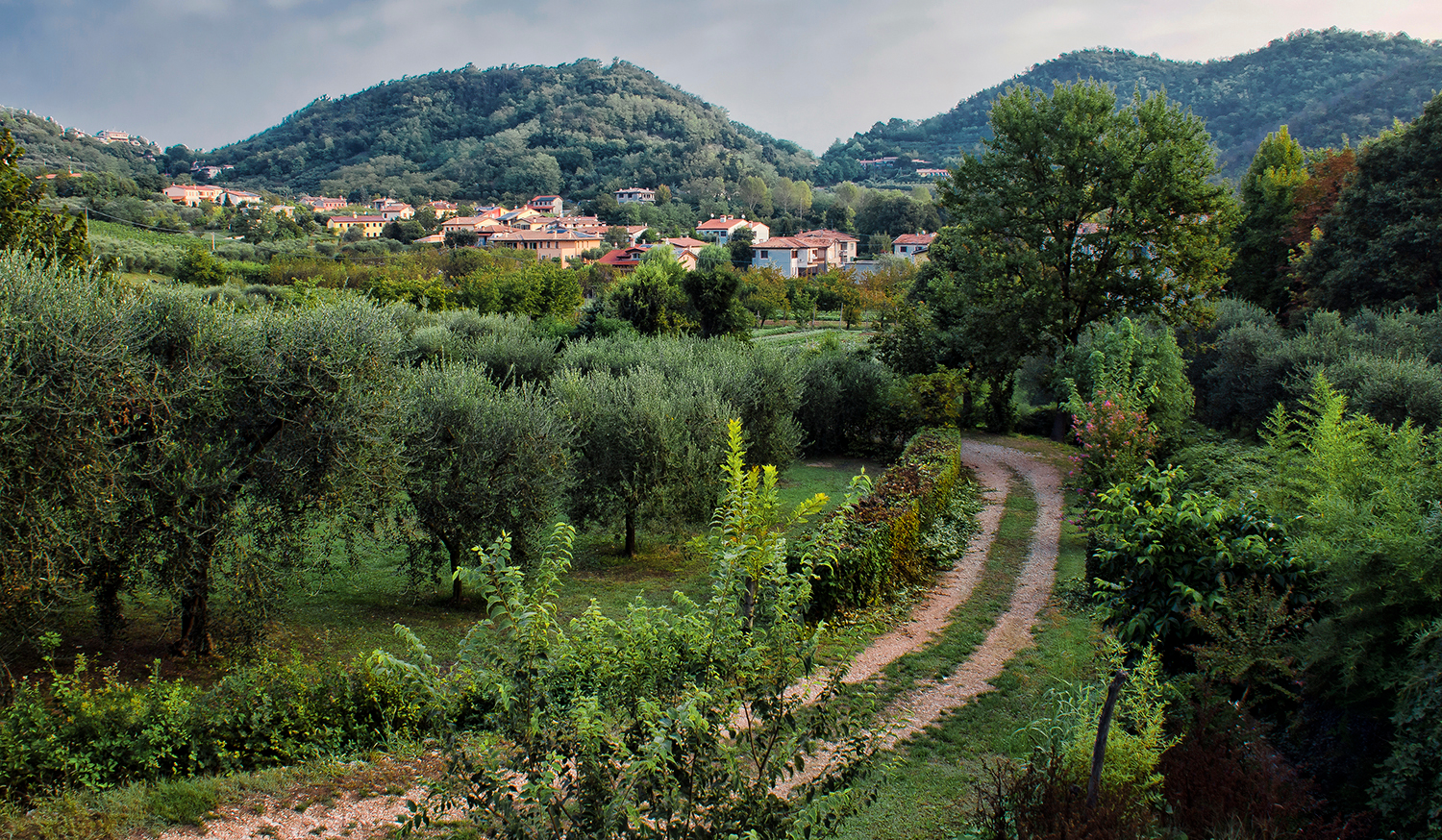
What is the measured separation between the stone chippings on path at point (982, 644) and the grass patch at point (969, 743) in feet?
0.61

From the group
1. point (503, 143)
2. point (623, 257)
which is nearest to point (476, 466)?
point (623, 257)

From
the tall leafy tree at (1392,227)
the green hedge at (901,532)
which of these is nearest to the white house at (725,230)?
the tall leafy tree at (1392,227)

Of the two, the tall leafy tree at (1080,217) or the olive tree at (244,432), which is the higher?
the tall leafy tree at (1080,217)

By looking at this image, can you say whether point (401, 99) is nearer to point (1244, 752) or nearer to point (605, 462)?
point (605, 462)

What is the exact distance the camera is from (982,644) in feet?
35.3

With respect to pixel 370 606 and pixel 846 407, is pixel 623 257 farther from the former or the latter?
pixel 370 606

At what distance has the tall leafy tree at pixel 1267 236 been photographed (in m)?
32.0

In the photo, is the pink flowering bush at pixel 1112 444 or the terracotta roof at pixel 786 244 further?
the terracotta roof at pixel 786 244

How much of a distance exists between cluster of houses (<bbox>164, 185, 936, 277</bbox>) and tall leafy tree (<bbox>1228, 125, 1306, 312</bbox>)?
152 ft

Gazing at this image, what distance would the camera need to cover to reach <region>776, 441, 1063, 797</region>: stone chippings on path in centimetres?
827

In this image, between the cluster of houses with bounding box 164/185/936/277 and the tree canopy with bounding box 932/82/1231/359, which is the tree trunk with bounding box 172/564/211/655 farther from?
the cluster of houses with bounding box 164/185/936/277

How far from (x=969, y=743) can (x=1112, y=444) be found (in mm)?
7163

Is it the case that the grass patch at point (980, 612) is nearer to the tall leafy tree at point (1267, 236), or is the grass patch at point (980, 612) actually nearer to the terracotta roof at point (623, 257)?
the tall leafy tree at point (1267, 236)

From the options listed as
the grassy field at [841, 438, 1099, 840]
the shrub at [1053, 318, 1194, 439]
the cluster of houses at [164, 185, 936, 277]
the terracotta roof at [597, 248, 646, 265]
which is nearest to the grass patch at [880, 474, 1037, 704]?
the grassy field at [841, 438, 1099, 840]
